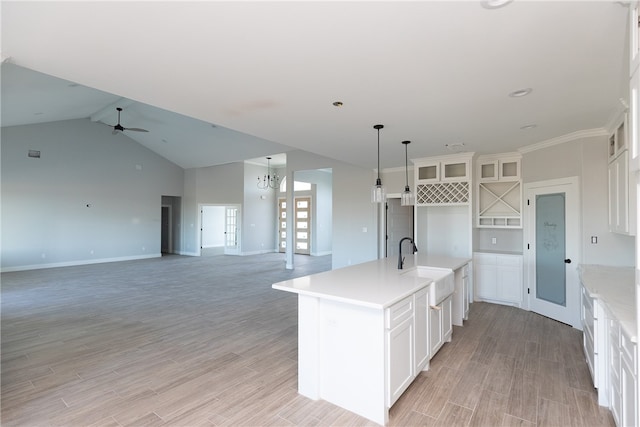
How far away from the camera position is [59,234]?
8875mm

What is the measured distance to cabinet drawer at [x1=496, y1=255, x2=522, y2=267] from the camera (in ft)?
17.0

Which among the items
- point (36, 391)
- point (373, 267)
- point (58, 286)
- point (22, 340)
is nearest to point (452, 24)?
point (373, 267)

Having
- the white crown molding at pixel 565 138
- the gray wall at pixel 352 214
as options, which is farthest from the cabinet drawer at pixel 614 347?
the gray wall at pixel 352 214

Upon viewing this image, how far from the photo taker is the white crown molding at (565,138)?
3947 millimetres

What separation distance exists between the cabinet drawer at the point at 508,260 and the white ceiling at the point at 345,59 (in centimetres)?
215

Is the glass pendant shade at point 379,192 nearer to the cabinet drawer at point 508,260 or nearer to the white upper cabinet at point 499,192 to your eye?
the white upper cabinet at point 499,192

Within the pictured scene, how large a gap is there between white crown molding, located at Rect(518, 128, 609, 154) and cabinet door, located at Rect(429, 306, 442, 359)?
3.10 metres

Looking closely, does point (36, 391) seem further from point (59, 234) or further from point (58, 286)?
point (59, 234)

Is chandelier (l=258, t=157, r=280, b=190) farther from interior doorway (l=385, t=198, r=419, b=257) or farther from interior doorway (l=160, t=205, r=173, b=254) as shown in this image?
interior doorway (l=385, t=198, r=419, b=257)

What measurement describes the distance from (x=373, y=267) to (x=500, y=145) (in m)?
2.99

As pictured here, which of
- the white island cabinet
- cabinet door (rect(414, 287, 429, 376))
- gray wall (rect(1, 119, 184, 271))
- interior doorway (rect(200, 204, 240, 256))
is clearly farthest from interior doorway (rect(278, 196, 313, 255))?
the white island cabinet

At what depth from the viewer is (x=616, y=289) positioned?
266 cm

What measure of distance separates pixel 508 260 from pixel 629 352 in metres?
3.74

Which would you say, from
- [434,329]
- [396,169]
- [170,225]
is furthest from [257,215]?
[434,329]
